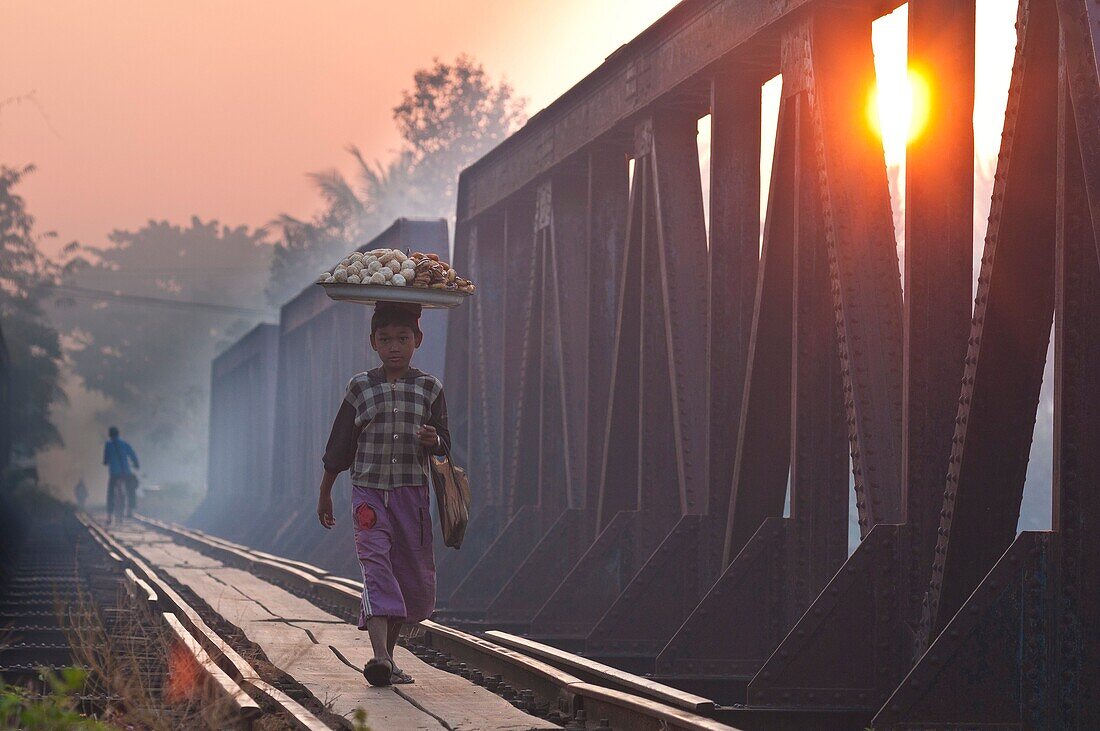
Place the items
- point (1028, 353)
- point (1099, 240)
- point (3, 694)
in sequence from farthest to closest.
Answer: point (1028, 353)
point (1099, 240)
point (3, 694)

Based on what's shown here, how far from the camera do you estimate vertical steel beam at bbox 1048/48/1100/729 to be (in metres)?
5.83

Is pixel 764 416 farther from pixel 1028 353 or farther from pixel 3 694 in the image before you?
pixel 3 694

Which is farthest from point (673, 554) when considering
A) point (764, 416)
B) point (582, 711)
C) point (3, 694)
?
point (3, 694)

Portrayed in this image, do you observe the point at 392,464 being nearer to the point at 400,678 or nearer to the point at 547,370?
the point at 400,678

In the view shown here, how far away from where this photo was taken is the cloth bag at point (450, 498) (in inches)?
292

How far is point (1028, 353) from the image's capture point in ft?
20.7

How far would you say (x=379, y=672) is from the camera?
6965mm

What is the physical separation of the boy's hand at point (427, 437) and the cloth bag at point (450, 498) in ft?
0.43

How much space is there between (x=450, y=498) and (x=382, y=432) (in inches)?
17.4

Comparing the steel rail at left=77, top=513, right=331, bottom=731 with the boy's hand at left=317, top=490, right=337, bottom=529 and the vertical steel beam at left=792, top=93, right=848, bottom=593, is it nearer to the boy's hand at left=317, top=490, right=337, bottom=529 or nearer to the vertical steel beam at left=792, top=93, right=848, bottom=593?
the boy's hand at left=317, top=490, right=337, bottom=529

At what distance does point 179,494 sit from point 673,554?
73847mm

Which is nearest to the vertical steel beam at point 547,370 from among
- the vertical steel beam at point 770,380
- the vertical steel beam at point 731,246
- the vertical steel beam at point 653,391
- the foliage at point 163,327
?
the vertical steel beam at point 653,391

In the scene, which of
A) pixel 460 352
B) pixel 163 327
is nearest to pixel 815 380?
pixel 460 352

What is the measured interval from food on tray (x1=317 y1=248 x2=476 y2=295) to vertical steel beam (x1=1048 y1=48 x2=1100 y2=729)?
9.00 feet
